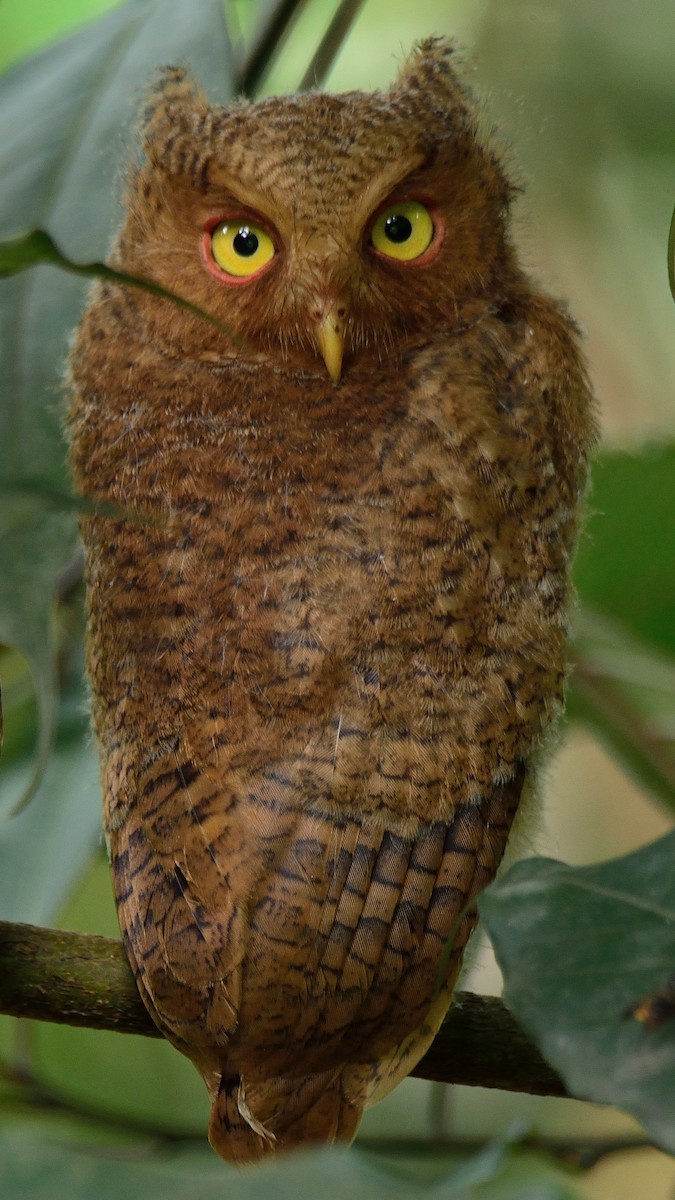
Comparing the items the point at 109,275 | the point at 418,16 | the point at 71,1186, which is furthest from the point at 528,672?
the point at 418,16

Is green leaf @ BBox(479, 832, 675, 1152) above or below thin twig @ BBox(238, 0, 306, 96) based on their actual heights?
below

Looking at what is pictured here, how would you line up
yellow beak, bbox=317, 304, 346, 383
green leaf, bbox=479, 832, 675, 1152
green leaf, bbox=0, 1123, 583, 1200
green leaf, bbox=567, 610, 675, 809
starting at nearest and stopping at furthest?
green leaf, bbox=0, 1123, 583, 1200 < green leaf, bbox=479, 832, 675, 1152 < yellow beak, bbox=317, 304, 346, 383 < green leaf, bbox=567, 610, 675, 809

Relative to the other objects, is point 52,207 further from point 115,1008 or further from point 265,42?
point 115,1008

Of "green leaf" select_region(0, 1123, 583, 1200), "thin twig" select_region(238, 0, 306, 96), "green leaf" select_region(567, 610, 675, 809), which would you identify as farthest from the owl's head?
"green leaf" select_region(0, 1123, 583, 1200)

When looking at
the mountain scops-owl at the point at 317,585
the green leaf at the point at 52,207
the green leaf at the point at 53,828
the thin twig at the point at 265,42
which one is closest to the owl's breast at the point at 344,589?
the mountain scops-owl at the point at 317,585

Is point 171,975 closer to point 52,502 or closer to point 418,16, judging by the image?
point 52,502

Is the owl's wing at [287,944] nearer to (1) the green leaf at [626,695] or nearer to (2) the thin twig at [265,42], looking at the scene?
(1) the green leaf at [626,695]

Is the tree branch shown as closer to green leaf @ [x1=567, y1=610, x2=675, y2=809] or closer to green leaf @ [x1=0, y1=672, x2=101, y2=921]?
green leaf @ [x1=0, y1=672, x2=101, y2=921]
